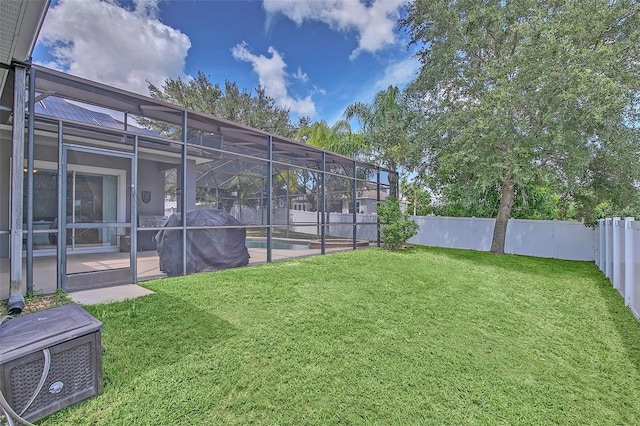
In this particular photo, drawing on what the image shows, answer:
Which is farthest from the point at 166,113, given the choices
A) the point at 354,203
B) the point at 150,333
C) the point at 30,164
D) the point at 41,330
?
the point at 354,203

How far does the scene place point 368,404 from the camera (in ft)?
7.27

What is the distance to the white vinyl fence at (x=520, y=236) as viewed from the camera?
30.2 feet

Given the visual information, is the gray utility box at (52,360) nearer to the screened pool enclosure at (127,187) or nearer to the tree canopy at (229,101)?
the screened pool enclosure at (127,187)

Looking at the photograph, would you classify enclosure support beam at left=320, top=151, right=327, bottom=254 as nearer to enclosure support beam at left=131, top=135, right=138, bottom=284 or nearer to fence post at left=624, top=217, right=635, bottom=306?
enclosure support beam at left=131, top=135, right=138, bottom=284

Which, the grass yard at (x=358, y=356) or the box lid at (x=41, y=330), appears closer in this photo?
the box lid at (x=41, y=330)

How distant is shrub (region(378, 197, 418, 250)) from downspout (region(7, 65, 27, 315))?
8375 mm

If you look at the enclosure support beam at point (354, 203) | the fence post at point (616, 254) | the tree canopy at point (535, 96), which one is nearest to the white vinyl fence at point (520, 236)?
the tree canopy at point (535, 96)

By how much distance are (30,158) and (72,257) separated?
1.54m

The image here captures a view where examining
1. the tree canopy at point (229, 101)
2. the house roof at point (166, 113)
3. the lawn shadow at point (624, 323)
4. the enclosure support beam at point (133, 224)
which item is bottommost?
the lawn shadow at point (624, 323)

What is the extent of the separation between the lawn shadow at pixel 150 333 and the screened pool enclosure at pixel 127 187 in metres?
1.51

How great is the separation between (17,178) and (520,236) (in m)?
12.4

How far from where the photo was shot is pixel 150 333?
3002 millimetres

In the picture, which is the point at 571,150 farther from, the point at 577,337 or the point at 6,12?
the point at 6,12

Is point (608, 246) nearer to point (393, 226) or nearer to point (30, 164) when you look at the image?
point (393, 226)
